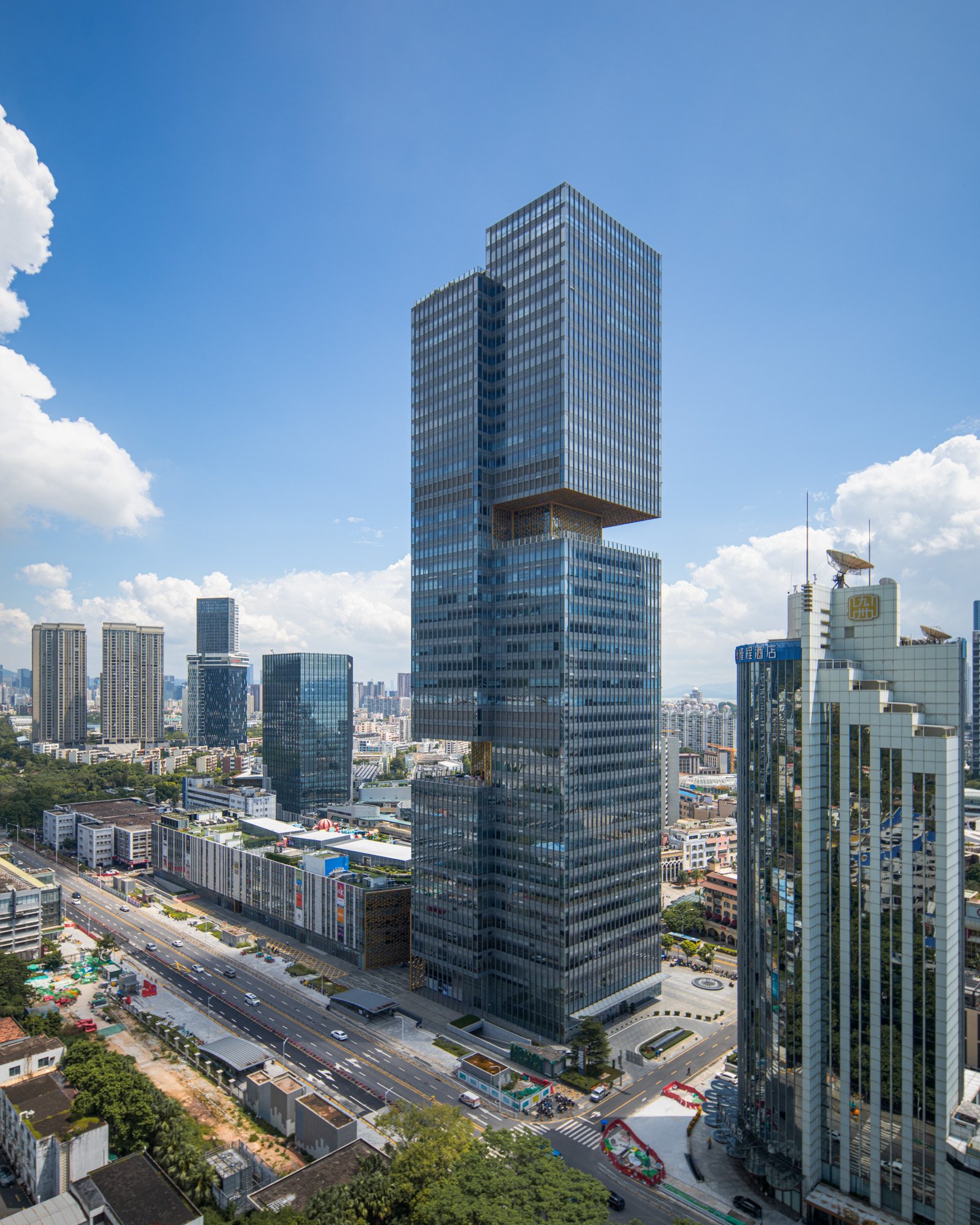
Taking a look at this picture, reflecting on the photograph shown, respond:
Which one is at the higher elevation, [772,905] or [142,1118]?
[772,905]

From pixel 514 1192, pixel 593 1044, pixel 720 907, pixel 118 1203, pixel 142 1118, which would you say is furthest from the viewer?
pixel 720 907

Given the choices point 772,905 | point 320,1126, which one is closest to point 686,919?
point 772,905

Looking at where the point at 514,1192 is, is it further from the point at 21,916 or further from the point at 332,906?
the point at 21,916

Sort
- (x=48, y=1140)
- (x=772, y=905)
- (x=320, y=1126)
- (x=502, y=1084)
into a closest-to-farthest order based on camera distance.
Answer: (x=48, y=1140)
(x=772, y=905)
(x=320, y=1126)
(x=502, y=1084)

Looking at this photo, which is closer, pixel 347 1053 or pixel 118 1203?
pixel 118 1203

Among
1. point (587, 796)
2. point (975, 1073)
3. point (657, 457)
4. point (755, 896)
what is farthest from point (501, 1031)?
point (657, 457)

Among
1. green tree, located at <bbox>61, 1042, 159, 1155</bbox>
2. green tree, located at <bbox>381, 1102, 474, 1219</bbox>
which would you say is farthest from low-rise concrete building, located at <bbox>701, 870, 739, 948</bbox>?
green tree, located at <bbox>61, 1042, 159, 1155</bbox>

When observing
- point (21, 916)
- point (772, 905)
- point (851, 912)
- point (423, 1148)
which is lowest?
point (21, 916)
